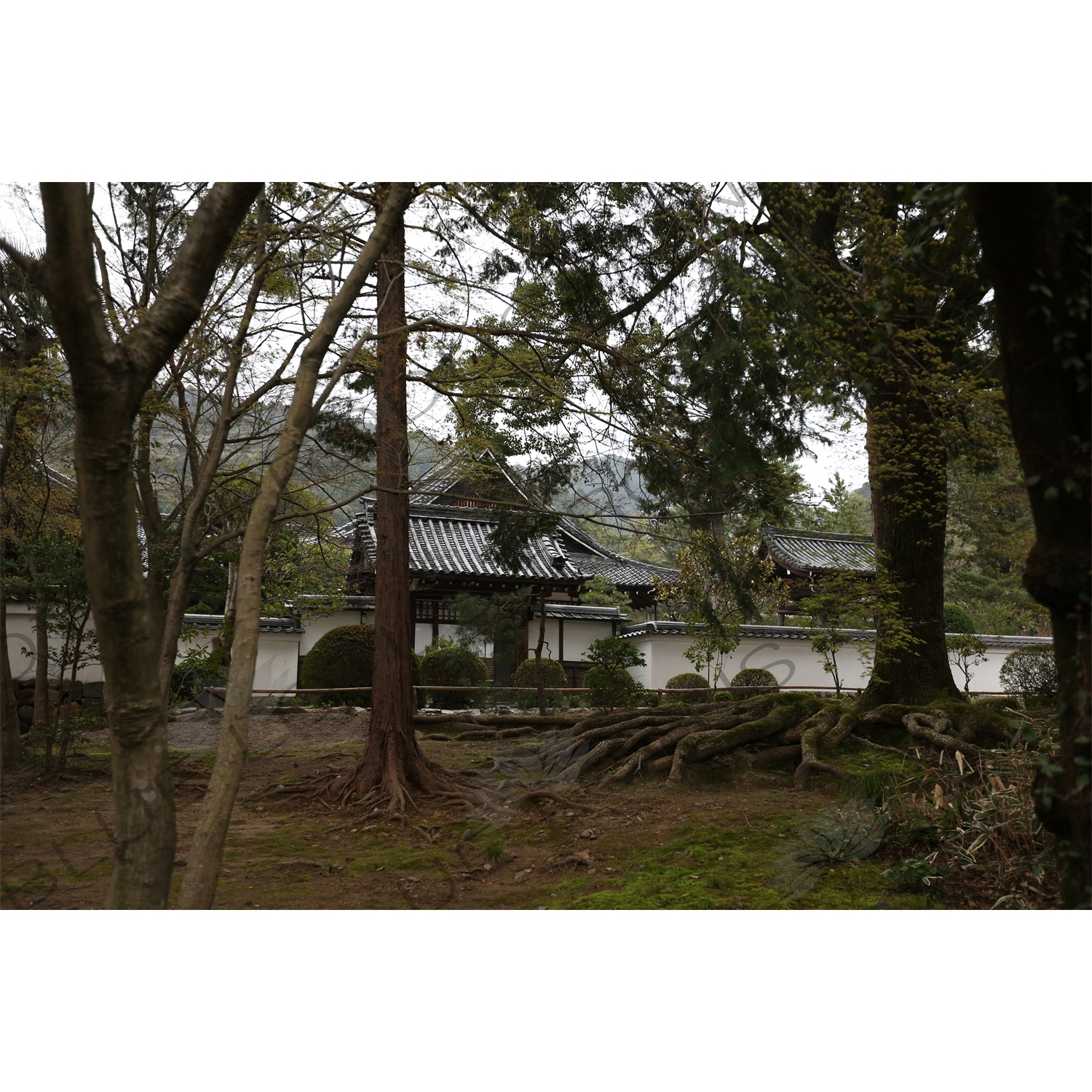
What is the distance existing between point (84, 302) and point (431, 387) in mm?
4177

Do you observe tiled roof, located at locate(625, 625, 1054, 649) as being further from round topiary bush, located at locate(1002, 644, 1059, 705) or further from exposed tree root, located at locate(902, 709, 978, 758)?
exposed tree root, located at locate(902, 709, 978, 758)

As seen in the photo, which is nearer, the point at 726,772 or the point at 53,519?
the point at 726,772

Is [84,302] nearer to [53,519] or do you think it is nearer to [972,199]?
[972,199]

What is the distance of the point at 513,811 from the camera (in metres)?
5.64

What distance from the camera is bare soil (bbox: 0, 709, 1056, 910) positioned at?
396 centimetres

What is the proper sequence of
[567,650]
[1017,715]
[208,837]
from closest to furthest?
[208,837]
[1017,715]
[567,650]

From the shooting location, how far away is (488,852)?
4.71m

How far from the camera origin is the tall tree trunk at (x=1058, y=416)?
1966mm

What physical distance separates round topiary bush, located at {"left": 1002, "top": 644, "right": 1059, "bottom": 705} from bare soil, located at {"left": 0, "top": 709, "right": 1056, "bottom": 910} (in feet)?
19.9

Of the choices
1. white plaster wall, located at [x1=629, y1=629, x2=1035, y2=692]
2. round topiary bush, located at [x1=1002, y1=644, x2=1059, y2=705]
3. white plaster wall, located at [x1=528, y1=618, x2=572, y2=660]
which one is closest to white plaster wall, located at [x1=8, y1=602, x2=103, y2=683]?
white plaster wall, located at [x1=528, y1=618, x2=572, y2=660]

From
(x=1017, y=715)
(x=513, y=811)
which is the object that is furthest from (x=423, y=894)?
(x=1017, y=715)

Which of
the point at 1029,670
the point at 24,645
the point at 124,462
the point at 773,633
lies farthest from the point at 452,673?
the point at 124,462

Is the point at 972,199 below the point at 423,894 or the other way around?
the other way around

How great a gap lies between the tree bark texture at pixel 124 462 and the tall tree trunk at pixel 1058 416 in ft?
6.20
